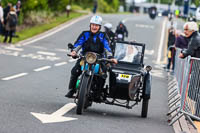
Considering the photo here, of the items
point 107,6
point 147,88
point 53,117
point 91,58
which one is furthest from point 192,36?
point 107,6

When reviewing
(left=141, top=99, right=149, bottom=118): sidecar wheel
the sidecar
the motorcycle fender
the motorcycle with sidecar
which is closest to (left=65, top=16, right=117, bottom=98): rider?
the motorcycle with sidecar

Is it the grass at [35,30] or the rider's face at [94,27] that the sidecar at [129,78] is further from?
the grass at [35,30]

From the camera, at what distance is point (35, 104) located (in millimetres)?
10453

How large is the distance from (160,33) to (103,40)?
39.5 meters

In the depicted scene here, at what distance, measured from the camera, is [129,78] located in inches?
392

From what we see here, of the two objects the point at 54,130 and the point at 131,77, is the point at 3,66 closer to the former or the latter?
the point at 131,77

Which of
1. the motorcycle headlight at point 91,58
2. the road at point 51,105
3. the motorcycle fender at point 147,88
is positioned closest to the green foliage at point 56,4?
the road at point 51,105

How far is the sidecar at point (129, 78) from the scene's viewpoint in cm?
997

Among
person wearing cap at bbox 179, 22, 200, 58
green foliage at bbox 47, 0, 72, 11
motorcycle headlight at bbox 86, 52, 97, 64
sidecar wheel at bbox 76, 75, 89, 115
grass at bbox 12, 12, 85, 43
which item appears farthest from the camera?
green foliage at bbox 47, 0, 72, 11

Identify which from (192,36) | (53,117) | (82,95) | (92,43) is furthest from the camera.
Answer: (192,36)

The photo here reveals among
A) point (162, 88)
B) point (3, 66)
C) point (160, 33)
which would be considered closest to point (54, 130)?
point (162, 88)

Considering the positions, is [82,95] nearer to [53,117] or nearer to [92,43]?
[53,117]

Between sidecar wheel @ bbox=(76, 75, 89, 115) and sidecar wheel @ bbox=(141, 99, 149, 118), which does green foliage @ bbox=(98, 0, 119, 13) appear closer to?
sidecar wheel @ bbox=(141, 99, 149, 118)

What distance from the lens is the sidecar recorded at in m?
9.97
